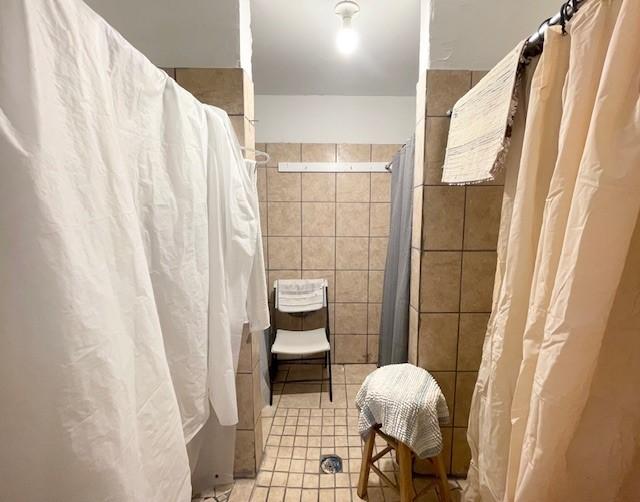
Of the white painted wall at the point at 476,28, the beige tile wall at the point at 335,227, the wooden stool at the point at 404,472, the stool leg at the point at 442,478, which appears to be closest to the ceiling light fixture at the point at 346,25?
the white painted wall at the point at 476,28

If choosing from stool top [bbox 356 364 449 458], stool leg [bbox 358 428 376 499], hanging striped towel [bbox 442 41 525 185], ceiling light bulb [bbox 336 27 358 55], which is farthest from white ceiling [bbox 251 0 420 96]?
stool leg [bbox 358 428 376 499]

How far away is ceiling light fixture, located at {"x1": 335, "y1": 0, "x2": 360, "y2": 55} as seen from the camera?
4.57ft

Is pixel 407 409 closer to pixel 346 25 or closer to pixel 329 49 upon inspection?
pixel 346 25

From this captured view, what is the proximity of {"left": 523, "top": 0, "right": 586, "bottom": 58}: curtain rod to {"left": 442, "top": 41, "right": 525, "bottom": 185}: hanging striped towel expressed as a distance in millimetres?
22

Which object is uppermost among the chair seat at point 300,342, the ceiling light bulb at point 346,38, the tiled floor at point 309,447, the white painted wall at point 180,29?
the ceiling light bulb at point 346,38

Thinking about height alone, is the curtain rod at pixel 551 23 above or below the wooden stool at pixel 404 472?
above

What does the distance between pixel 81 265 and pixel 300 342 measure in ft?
6.20

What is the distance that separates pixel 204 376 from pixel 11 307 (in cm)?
60

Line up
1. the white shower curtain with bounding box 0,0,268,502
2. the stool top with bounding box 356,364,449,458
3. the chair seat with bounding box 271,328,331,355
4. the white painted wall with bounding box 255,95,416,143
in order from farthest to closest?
the white painted wall with bounding box 255,95,416,143, the chair seat with bounding box 271,328,331,355, the stool top with bounding box 356,364,449,458, the white shower curtain with bounding box 0,0,268,502

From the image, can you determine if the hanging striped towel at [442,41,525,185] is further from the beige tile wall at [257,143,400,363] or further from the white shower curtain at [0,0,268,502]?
the beige tile wall at [257,143,400,363]

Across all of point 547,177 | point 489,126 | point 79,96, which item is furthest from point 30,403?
→ point 489,126

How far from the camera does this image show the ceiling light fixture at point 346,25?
1392mm

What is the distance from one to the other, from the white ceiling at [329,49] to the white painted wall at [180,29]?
1.00 feet

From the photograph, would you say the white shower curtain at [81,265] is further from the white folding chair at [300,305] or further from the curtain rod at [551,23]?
the white folding chair at [300,305]
